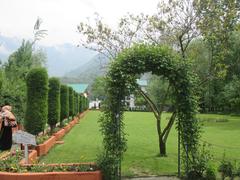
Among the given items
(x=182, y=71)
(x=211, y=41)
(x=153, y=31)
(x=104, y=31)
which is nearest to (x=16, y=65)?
(x=104, y=31)

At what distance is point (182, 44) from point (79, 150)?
18.5ft

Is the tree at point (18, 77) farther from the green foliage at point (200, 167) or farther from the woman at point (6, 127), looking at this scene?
the green foliage at point (200, 167)

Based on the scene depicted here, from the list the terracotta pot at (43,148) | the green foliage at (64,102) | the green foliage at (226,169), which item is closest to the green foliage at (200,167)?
the green foliage at (226,169)

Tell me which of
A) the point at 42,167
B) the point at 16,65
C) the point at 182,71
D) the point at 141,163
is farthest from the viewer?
the point at 16,65

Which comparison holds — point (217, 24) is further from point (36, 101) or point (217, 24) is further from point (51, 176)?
point (51, 176)

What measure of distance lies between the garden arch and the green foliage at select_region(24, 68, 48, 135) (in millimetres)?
7302

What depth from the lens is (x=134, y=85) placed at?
34.6 ft

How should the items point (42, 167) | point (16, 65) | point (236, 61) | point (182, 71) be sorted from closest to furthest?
point (42, 167) < point (182, 71) < point (16, 65) < point (236, 61)

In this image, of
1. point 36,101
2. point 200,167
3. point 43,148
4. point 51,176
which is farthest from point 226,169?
point 36,101

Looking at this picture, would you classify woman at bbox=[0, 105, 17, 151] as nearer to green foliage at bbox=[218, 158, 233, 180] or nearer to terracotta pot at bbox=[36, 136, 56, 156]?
terracotta pot at bbox=[36, 136, 56, 156]

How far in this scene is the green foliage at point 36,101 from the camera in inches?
669

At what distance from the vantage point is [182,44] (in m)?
15.4

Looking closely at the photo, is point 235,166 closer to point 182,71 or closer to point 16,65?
point 182,71

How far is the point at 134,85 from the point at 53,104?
13032 millimetres
